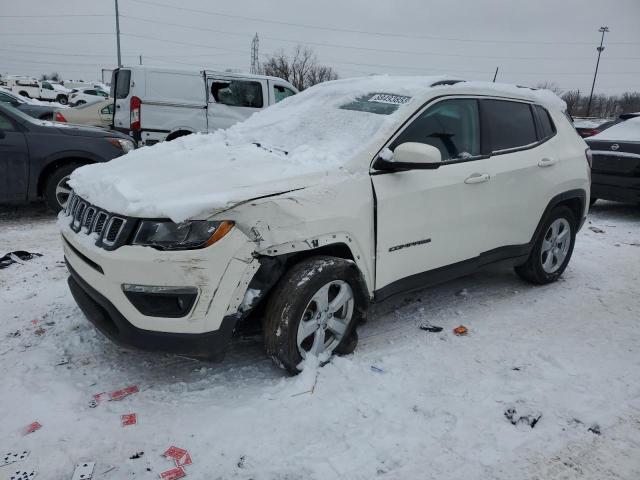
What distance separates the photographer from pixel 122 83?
10.3 meters

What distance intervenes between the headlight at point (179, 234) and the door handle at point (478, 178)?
1.91 m

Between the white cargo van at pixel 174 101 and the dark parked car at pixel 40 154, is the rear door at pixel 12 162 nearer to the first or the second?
the dark parked car at pixel 40 154

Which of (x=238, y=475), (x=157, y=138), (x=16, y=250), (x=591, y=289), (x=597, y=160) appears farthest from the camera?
(x=157, y=138)

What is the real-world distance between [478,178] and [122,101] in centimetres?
857

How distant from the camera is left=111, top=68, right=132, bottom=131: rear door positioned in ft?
33.0

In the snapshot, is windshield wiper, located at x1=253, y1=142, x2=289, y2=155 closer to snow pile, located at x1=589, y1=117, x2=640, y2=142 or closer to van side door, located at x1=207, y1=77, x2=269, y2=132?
snow pile, located at x1=589, y1=117, x2=640, y2=142

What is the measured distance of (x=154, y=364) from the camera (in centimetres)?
311

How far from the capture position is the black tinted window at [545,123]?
4.41m

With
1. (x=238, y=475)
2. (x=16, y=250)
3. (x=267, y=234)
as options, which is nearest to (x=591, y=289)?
(x=267, y=234)

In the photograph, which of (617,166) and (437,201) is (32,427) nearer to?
(437,201)

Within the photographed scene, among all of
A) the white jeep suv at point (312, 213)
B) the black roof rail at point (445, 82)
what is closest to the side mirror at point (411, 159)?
the white jeep suv at point (312, 213)

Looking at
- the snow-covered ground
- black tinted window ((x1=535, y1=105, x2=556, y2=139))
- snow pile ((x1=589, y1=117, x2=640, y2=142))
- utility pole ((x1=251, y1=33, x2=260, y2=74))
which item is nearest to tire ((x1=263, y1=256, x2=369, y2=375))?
the snow-covered ground

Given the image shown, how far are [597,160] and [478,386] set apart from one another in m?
6.08

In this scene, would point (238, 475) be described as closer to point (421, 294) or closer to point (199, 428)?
point (199, 428)
